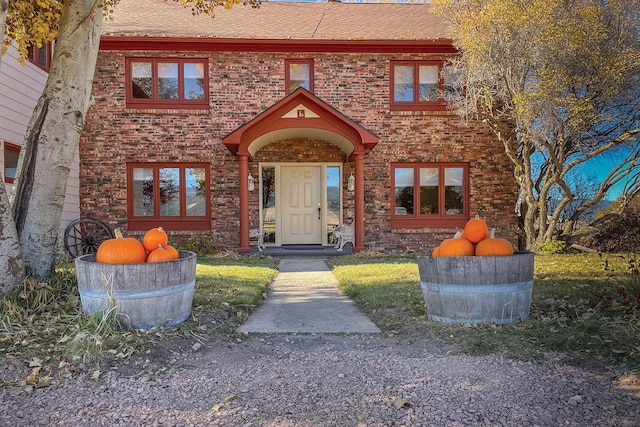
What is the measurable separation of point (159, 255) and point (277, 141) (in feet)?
28.9

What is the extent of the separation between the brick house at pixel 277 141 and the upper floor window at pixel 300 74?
4cm

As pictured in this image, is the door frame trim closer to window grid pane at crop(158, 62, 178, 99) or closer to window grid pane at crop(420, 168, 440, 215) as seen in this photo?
window grid pane at crop(420, 168, 440, 215)

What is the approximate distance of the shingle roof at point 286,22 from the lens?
12.3 meters

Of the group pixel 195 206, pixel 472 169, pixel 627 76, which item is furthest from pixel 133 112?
pixel 627 76

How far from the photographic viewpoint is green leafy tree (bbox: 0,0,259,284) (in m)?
4.91

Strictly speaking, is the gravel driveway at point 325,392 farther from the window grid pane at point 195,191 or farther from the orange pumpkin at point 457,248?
the window grid pane at point 195,191

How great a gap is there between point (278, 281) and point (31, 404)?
4970mm

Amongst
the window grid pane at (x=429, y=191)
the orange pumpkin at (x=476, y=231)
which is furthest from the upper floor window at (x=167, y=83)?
the orange pumpkin at (x=476, y=231)

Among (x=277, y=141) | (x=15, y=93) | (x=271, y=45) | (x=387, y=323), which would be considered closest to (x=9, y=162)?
(x=15, y=93)

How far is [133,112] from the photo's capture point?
12.1 m

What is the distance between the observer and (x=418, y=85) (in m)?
12.6

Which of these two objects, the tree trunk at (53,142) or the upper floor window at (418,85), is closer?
the tree trunk at (53,142)

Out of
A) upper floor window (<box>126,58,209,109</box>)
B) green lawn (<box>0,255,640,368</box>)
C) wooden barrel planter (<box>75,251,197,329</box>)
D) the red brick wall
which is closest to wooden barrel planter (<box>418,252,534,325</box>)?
green lawn (<box>0,255,640,368</box>)

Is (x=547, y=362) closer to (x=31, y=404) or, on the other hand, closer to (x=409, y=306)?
(x=409, y=306)
